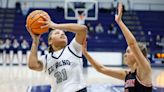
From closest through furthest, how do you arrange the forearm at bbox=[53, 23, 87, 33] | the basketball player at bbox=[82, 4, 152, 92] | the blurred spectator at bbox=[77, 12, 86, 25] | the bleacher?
the basketball player at bbox=[82, 4, 152, 92]
the forearm at bbox=[53, 23, 87, 33]
the blurred spectator at bbox=[77, 12, 86, 25]
the bleacher

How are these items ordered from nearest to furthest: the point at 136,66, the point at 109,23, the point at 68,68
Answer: the point at 136,66
the point at 68,68
the point at 109,23

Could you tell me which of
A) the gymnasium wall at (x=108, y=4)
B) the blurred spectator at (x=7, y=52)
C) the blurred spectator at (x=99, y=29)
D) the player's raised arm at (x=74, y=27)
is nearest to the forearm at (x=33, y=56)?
the player's raised arm at (x=74, y=27)

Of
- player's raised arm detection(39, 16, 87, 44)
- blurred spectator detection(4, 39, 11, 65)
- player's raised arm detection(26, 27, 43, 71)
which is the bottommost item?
blurred spectator detection(4, 39, 11, 65)

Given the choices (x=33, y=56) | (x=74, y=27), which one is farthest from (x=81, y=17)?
(x=74, y=27)

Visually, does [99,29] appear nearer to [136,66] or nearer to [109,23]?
[109,23]

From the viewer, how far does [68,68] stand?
3.43 metres

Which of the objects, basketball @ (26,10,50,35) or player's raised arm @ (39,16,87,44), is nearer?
player's raised arm @ (39,16,87,44)

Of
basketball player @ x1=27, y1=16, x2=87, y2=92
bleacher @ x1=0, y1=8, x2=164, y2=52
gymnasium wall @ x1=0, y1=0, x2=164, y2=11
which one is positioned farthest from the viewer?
gymnasium wall @ x1=0, y1=0, x2=164, y2=11

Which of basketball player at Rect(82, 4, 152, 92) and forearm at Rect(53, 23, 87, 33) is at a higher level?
forearm at Rect(53, 23, 87, 33)

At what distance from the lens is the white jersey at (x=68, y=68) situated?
135 inches

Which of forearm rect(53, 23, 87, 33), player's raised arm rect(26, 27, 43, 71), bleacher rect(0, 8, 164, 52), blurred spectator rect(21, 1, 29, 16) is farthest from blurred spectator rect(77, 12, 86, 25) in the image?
forearm rect(53, 23, 87, 33)

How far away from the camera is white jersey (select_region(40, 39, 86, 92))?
11.3 ft

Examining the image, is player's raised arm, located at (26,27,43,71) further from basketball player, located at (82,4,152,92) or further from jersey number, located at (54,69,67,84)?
basketball player, located at (82,4,152,92)

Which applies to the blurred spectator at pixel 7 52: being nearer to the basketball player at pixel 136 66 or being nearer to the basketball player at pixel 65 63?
the basketball player at pixel 65 63
